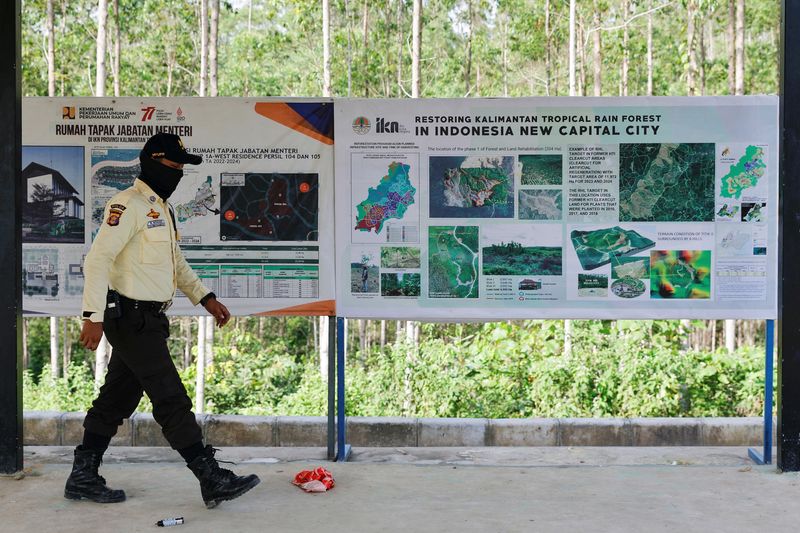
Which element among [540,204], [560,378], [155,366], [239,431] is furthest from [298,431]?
[560,378]

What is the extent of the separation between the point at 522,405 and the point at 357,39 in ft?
75.0

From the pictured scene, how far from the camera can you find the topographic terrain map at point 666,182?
18.7 ft

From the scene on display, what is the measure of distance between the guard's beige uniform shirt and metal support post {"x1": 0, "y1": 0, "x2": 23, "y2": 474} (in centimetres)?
90

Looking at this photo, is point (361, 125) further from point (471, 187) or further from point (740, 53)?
point (740, 53)

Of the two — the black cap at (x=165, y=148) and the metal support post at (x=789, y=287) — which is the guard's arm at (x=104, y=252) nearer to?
the black cap at (x=165, y=148)

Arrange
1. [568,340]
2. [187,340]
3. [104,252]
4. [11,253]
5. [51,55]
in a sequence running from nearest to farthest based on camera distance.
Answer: [104,252] < [11,253] < [568,340] < [51,55] < [187,340]

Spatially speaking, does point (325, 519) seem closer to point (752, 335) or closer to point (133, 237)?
point (133, 237)

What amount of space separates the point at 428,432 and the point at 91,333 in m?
2.73

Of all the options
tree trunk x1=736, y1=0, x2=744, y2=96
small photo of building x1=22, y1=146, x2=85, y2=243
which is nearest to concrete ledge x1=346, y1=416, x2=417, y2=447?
small photo of building x1=22, y1=146, x2=85, y2=243

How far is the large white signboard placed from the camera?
5695 millimetres

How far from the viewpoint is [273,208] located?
5785mm

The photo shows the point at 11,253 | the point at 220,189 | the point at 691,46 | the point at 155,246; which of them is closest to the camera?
the point at 155,246

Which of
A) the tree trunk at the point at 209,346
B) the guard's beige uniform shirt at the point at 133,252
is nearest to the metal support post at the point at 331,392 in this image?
the guard's beige uniform shirt at the point at 133,252

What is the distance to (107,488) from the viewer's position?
489 centimetres
